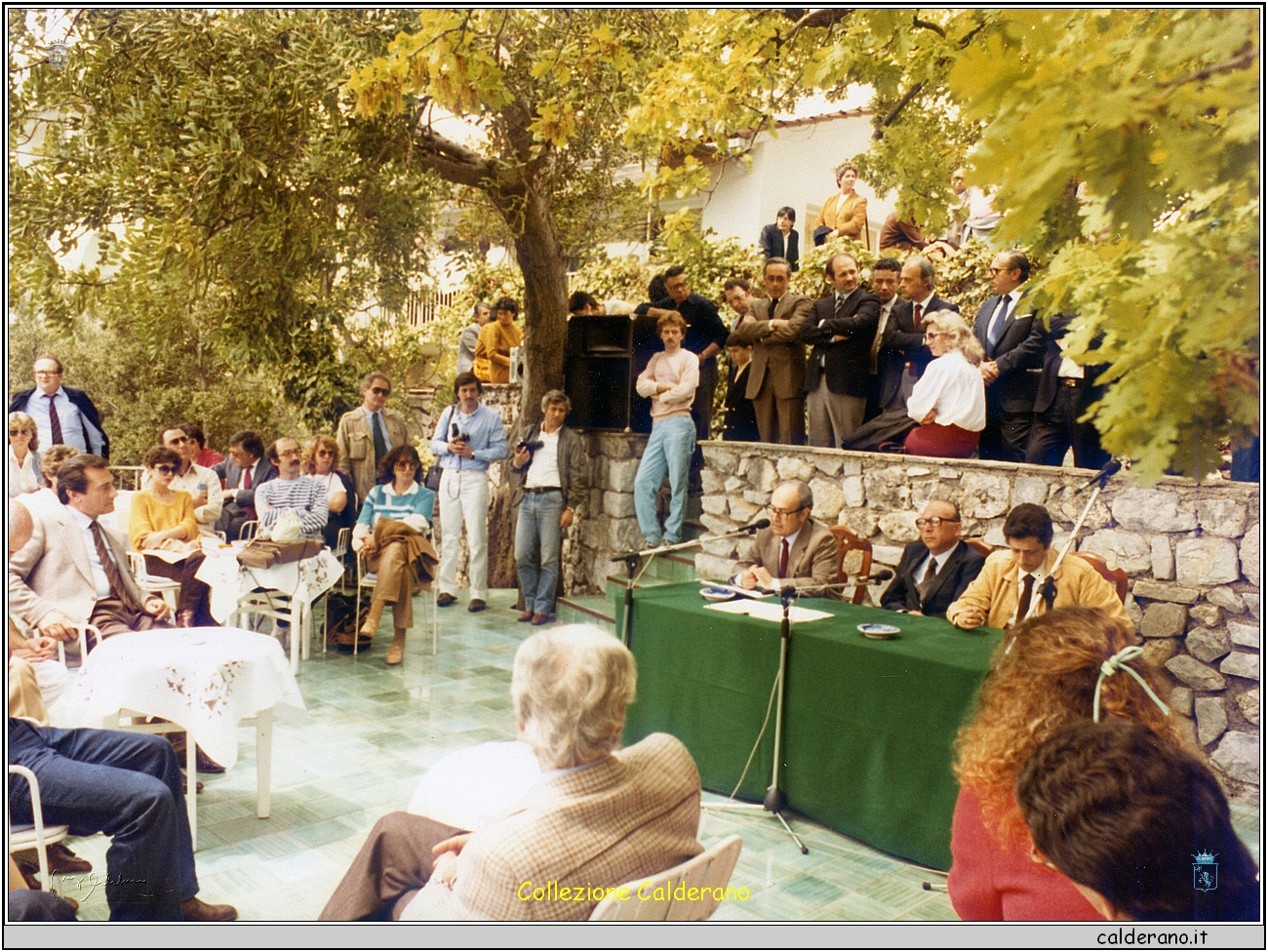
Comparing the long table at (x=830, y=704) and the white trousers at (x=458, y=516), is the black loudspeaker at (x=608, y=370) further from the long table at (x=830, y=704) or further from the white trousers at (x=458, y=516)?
the long table at (x=830, y=704)

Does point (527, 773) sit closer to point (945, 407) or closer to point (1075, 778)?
point (1075, 778)

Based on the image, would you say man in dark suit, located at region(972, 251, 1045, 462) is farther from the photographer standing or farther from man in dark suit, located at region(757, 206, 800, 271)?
the photographer standing

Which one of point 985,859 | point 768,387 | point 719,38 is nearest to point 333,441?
A: point 768,387

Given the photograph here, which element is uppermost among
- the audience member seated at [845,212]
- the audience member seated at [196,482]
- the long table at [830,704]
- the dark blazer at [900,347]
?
the audience member seated at [845,212]

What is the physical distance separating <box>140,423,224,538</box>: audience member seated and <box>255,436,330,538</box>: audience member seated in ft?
0.72

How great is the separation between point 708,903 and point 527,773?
0.49m

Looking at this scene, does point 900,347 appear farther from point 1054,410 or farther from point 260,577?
point 260,577

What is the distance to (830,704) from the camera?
3.39 meters

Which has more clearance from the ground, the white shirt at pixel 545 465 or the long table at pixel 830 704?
the white shirt at pixel 545 465

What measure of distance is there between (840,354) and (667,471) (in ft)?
4.45

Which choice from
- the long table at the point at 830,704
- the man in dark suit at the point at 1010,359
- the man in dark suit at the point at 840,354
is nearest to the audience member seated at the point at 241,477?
the long table at the point at 830,704

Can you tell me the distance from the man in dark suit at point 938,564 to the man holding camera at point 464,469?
2982 millimetres

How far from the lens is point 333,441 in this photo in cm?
532

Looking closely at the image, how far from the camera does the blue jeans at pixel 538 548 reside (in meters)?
6.18
